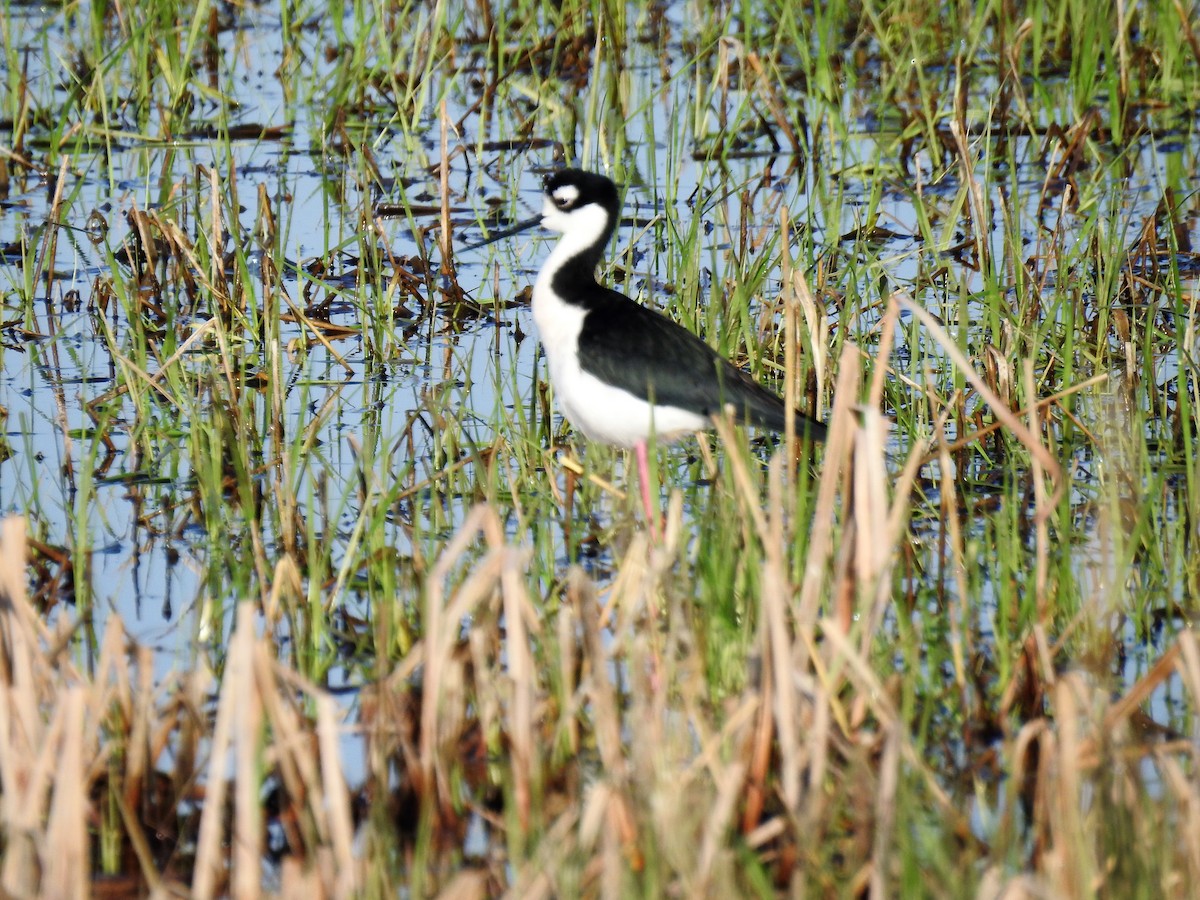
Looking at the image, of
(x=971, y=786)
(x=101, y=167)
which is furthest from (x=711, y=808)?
(x=101, y=167)

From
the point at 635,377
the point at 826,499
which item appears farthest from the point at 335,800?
the point at 635,377

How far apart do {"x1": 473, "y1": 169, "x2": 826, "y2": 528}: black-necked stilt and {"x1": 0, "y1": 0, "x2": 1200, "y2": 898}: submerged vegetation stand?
0.45 feet

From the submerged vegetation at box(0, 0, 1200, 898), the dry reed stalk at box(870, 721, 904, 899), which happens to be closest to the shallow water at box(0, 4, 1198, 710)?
the submerged vegetation at box(0, 0, 1200, 898)

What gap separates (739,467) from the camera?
122 inches

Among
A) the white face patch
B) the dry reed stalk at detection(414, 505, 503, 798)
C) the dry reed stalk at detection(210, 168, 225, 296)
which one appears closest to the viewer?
the dry reed stalk at detection(414, 505, 503, 798)

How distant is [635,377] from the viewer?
4500 millimetres

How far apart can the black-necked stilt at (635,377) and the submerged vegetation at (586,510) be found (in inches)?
5.4

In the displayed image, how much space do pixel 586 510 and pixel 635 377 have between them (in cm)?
35

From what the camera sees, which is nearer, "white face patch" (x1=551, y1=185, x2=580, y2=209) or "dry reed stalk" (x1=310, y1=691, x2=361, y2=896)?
"dry reed stalk" (x1=310, y1=691, x2=361, y2=896)

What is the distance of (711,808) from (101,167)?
212 inches

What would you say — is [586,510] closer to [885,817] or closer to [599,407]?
[599,407]

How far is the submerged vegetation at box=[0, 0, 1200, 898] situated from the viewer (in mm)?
2631

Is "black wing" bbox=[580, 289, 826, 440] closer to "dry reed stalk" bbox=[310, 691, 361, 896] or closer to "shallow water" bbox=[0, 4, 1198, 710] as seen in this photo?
"shallow water" bbox=[0, 4, 1198, 710]

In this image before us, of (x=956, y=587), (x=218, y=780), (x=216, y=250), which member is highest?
(x=216, y=250)
